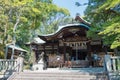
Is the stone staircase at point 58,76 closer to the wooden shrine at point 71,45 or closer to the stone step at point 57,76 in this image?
the stone step at point 57,76

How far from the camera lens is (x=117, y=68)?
11516 mm

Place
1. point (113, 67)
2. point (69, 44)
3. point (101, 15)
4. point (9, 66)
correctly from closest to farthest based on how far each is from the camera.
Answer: point (113, 67) < point (9, 66) < point (101, 15) < point (69, 44)

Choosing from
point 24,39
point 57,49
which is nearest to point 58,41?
point 57,49

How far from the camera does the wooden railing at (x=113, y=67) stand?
11102mm

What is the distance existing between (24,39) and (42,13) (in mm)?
11355

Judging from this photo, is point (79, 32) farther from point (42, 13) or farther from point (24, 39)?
point (24, 39)

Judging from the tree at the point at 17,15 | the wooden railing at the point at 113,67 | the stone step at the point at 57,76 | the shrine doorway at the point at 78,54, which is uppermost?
the tree at the point at 17,15

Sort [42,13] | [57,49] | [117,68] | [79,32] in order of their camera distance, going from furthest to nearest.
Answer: [42,13] → [57,49] → [79,32] → [117,68]

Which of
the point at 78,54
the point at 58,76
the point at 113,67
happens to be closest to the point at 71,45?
the point at 78,54

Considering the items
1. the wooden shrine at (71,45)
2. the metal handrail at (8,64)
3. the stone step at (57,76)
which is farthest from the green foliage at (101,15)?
the metal handrail at (8,64)

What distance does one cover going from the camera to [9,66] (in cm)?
1330

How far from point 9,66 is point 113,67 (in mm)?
6407

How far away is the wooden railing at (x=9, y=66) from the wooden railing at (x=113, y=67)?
5422 millimetres

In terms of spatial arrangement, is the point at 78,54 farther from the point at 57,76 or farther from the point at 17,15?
the point at 57,76
